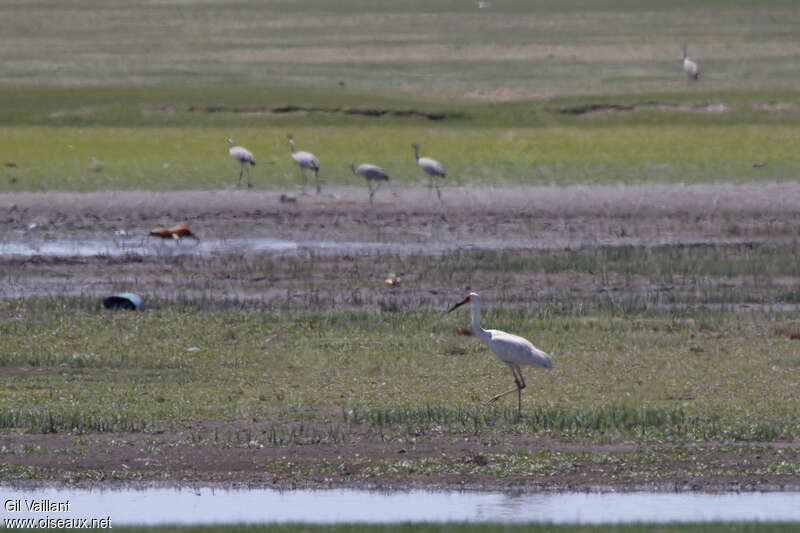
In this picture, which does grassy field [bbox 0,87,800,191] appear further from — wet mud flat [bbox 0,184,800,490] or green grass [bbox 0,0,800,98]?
green grass [bbox 0,0,800,98]

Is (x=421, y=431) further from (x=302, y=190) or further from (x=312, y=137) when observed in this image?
(x=312, y=137)

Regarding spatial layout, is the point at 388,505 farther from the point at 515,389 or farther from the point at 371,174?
the point at 371,174

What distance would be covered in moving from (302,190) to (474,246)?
6.39 m

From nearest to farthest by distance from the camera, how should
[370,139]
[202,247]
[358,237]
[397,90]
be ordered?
[202,247] < [358,237] < [370,139] < [397,90]

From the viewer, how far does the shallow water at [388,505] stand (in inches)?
434

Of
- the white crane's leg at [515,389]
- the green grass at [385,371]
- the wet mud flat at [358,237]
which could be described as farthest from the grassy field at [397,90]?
the white crane's leg at [515,389]

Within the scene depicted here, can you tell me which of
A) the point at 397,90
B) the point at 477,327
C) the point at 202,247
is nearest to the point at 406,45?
the point at 397,90

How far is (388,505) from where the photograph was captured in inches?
451

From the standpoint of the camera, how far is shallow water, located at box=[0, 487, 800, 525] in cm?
1102

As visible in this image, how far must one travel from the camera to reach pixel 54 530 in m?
9.98

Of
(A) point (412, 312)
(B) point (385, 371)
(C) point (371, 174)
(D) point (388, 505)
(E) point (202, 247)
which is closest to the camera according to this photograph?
(D) point (388, 505)

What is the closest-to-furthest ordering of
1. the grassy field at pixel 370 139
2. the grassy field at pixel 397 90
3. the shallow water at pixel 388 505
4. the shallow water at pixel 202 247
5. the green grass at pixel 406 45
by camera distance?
the shallow water at pixel 388 505, the shallow water at pixel 202 247, the grassy field at pixel 370 139, the grassy field at pixel 397 90, the green grass at pixel 406 45

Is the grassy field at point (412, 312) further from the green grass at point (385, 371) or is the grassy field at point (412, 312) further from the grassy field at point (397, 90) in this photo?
the grassy field at point (397, 90)

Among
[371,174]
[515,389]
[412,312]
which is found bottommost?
[515,389]
